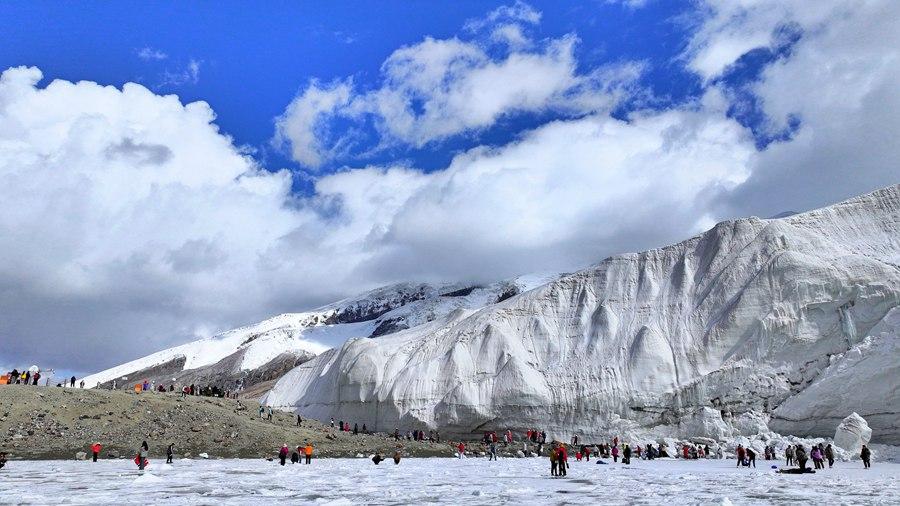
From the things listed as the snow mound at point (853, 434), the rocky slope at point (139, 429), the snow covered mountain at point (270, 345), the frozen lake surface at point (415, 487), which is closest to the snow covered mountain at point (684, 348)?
the snow mound at point (853, 434)

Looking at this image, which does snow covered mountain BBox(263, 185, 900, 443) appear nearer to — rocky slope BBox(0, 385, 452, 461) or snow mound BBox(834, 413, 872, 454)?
snow mound BBox(834, 413, 872, 454)

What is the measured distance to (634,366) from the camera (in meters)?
58.1

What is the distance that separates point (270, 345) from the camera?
449 ft

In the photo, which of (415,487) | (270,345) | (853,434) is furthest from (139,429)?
(270,345)

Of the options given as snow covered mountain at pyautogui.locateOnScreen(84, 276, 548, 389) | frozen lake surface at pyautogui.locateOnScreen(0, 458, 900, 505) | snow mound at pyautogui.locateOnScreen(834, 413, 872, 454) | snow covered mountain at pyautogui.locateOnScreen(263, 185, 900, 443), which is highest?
snow covered mountain at pyautogui.locateOnScreen(84, 276, 548, 389)

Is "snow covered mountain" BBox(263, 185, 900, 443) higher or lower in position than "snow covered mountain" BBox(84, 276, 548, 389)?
lower

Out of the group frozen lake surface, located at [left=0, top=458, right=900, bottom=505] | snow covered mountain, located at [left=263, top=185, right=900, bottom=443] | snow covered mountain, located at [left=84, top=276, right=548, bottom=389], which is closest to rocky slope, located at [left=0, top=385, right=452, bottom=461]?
frozen lake surface, located at [left=0, top=458, right=900, bottom=505]

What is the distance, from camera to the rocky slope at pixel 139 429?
38.2 m

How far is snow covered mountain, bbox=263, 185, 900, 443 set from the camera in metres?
49.2

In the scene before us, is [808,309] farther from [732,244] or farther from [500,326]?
[500,326]

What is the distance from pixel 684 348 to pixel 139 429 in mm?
40224

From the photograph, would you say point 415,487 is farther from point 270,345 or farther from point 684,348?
point 270,345

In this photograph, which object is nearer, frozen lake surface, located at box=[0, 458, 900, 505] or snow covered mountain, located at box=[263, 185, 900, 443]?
frozen lake surface, located at box=[0, 458, 900, 505]

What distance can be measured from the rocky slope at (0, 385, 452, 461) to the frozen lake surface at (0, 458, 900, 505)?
1068cm
